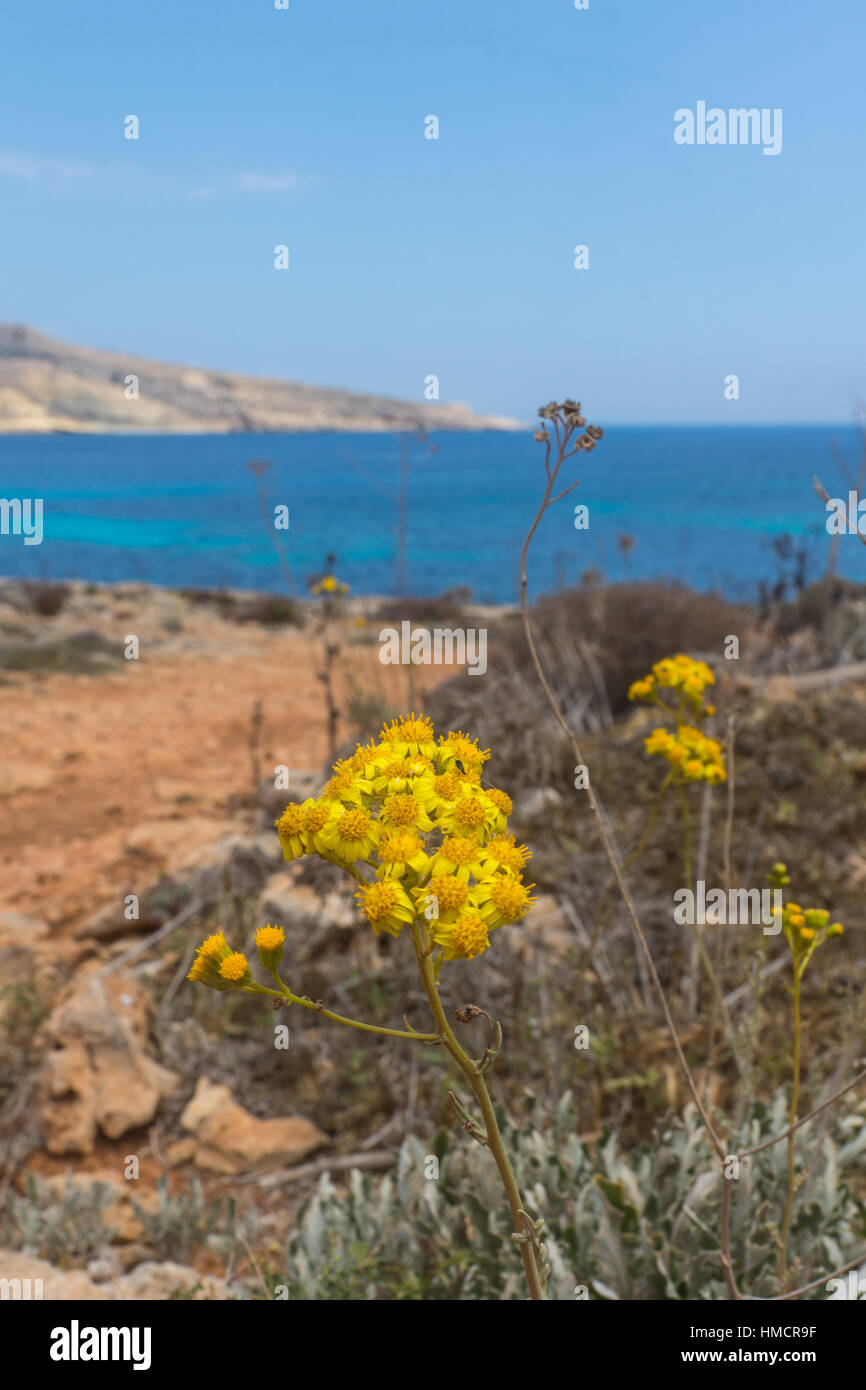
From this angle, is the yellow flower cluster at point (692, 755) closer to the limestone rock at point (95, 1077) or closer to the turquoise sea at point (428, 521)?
the turquoise sea at point (428, 521)

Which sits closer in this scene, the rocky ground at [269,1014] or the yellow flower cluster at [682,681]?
the yellow flower cluster at [682,681]

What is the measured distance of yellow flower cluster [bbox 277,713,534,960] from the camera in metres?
1.26

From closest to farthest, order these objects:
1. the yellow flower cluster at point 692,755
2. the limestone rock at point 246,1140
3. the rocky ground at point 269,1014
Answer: the yellow flower cluster at point 692,755 < the rocky ground at point 269,1014 < the limestone rock at point 246,1140

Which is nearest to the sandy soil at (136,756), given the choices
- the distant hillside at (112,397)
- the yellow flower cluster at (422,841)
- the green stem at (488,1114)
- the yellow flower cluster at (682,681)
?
the yellow flower cluster at (682,681)

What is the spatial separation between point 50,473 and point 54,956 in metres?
85.2

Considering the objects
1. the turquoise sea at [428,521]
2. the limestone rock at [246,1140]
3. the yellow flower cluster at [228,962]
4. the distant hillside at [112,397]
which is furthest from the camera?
the distant hillside at [112,397]

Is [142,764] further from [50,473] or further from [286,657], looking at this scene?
[50,473]

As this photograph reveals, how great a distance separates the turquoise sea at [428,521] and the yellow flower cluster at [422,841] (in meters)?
0.57

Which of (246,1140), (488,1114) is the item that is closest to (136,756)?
(246,1140)

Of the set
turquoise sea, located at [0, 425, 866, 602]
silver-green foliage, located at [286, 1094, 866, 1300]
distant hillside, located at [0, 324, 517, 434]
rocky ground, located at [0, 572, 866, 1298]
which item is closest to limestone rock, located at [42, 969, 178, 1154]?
rocky ground, located at [0, 572, 866, 1298]

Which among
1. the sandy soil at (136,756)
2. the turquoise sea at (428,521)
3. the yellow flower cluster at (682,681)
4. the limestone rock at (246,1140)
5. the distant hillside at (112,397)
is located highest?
the distant hillside at (112,397)

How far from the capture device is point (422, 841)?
1365 mm

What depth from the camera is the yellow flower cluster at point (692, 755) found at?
265cm

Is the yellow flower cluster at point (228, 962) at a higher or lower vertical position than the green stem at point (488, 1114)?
higher
